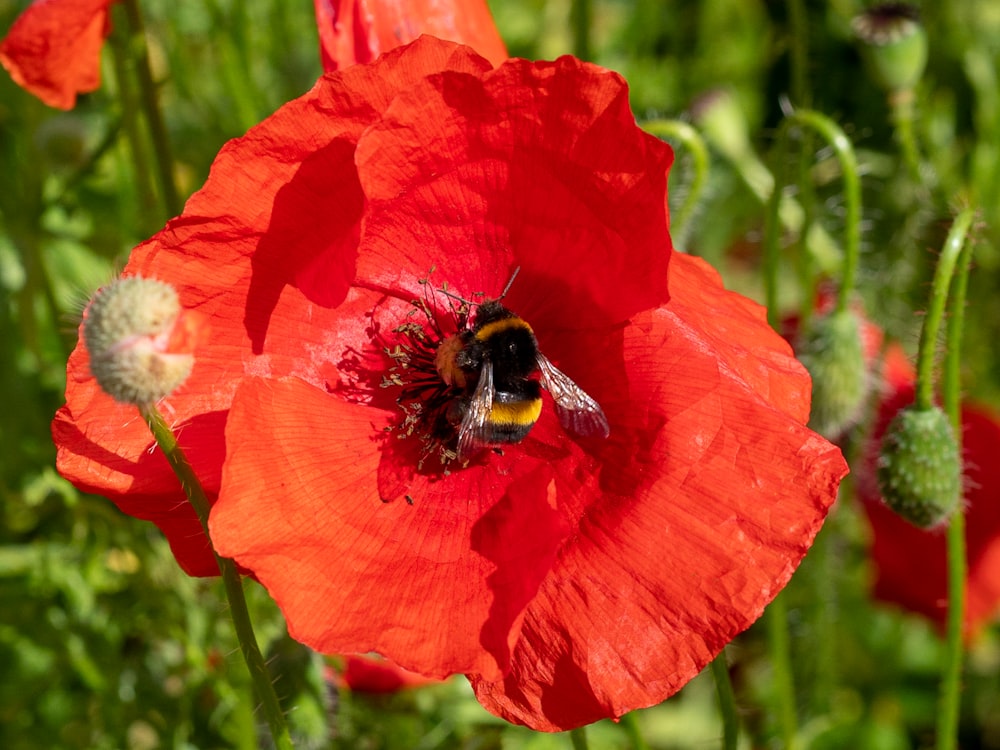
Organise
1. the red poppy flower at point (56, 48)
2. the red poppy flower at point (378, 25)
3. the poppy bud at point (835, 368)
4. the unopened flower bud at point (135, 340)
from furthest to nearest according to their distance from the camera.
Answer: the poppy bud at point (835, 368)
the red poppy flower at point (56, 48)
the red poppy flower at point (378, 25)
the unopened flower bud at point (135, 340)

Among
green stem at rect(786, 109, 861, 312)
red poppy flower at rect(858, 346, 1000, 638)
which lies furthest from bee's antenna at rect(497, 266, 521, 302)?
red poppy flower at rect(858, 346, 1000, 638)

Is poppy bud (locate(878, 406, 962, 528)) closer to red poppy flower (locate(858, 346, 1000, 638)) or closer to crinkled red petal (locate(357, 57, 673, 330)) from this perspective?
crinkled red petal (locate(357, 57, 673, 330))

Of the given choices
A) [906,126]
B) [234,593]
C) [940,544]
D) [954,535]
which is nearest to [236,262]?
[234,593]

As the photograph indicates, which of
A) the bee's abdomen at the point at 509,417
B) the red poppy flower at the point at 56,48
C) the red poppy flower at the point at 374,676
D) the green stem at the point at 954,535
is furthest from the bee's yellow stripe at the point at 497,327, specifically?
the red poppy flower at the point at 56,48

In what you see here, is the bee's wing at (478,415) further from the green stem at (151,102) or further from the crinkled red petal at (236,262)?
the green stem at (151,102)

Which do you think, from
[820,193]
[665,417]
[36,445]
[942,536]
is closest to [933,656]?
[942,536]

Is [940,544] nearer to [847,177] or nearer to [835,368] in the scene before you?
[835,368]
